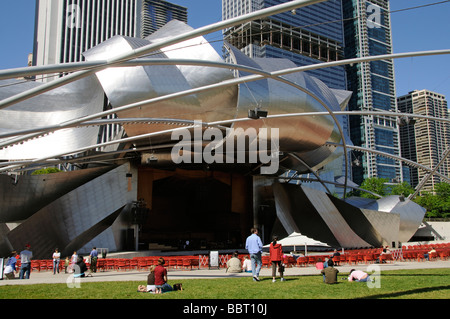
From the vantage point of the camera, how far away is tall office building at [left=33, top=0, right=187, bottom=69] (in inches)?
3907

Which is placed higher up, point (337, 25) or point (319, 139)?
point (337, 25)

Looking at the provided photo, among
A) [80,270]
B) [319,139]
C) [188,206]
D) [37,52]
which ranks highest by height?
[37,52]

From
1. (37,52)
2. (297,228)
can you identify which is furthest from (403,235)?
(37,52)

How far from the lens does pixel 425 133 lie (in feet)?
438

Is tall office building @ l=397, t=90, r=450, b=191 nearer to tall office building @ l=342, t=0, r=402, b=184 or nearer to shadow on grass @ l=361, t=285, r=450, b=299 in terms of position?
tall office building @ l=342, t=0, r=402, b=184

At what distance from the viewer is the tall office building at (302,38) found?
13238 centimetres

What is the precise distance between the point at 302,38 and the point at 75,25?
254ft

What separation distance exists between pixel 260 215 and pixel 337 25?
132605 millimetres

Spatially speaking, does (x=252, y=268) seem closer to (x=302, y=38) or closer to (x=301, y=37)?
(x=301, y=37)

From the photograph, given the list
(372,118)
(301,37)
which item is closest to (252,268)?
(301,37)
